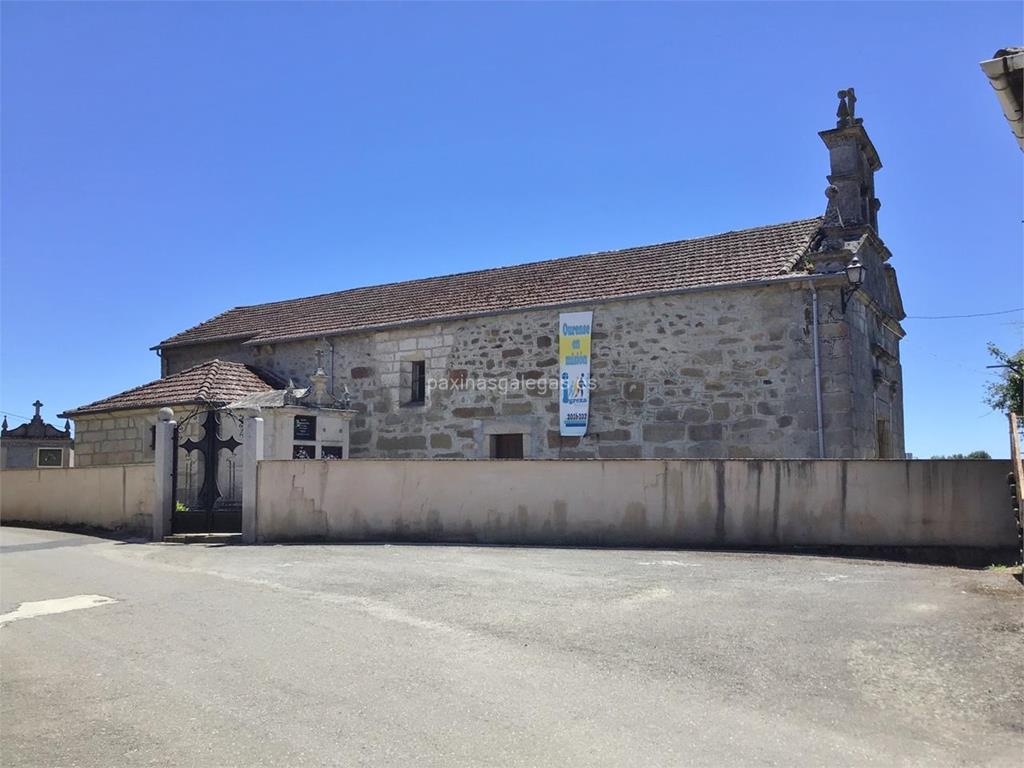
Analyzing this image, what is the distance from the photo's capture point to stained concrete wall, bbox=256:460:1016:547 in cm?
1039

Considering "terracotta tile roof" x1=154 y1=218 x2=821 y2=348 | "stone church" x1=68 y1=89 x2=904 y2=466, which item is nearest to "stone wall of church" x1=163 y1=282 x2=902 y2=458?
"stone church" x1=68 y1=89 x2=904 y2=466

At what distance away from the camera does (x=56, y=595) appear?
28.6 ft

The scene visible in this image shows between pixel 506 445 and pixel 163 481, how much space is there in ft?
24.0

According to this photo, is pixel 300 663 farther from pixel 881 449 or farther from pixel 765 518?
pixel 881 449

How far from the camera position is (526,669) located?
5406 millimetres

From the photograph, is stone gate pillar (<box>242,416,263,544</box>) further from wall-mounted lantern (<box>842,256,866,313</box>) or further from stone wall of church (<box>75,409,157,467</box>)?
wall-mounted lantern (<box>842,256,866,313</box>)

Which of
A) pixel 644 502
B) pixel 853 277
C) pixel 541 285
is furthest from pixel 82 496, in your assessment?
pixel 853 277

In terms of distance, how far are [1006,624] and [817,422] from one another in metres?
8.51

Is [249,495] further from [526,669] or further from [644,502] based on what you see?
[526,669]

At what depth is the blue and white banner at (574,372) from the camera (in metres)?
17.1

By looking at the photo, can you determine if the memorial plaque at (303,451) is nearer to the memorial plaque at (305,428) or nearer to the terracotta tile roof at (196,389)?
the memorial plaque at (305,428)

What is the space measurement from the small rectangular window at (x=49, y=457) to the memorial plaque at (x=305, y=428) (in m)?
17.5

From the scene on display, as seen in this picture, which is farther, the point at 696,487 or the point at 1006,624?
the point at 696,487

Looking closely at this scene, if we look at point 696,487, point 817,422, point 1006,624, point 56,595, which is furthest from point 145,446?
point 1006,624
